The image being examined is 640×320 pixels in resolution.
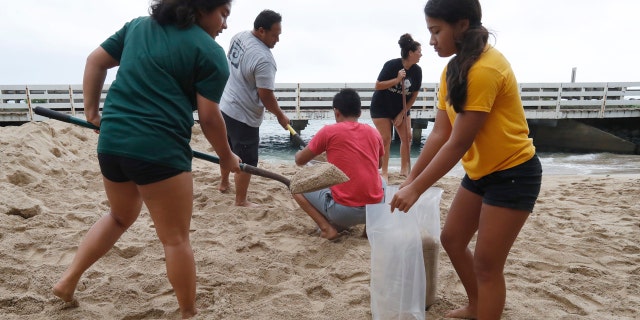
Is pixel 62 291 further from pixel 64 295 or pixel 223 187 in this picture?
pixel 223 187

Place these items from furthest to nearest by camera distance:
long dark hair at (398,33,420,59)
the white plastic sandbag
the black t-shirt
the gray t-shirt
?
the black t-shirt < long dark hair at (398,33,420,59) < the gray t-shirt < the white plastic sandbag

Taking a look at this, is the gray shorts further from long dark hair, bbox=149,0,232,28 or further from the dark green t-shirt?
long dark hair, bbox=149,0,232,28

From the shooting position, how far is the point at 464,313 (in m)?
2.10

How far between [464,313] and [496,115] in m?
1.04

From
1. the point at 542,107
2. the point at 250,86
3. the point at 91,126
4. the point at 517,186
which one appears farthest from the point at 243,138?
the point at 542,107

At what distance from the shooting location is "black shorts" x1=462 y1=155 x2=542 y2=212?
1.65 metres

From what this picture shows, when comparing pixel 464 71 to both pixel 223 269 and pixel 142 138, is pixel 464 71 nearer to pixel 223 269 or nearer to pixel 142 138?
pixel 142 138

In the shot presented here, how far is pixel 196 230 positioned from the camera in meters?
3.26

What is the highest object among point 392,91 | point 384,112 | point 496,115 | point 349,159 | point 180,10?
point 180,10

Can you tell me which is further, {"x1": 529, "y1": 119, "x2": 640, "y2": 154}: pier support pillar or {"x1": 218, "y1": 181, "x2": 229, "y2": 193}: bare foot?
{"x1": 529, "y1": 119, "x2": 640, "y2": 154}: pier support pillar

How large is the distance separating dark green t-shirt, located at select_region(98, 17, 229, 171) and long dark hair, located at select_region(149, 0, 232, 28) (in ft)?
0.09

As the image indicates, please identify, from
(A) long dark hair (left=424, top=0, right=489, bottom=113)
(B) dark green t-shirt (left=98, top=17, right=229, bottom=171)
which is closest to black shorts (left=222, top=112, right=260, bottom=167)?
(B) dark green t-shirt (left=98, top=17, right=229, bottom=171)

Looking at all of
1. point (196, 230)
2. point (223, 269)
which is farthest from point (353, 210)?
point (196, 230)

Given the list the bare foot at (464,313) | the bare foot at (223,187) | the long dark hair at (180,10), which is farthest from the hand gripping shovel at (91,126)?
the bare foot at (223,187)
